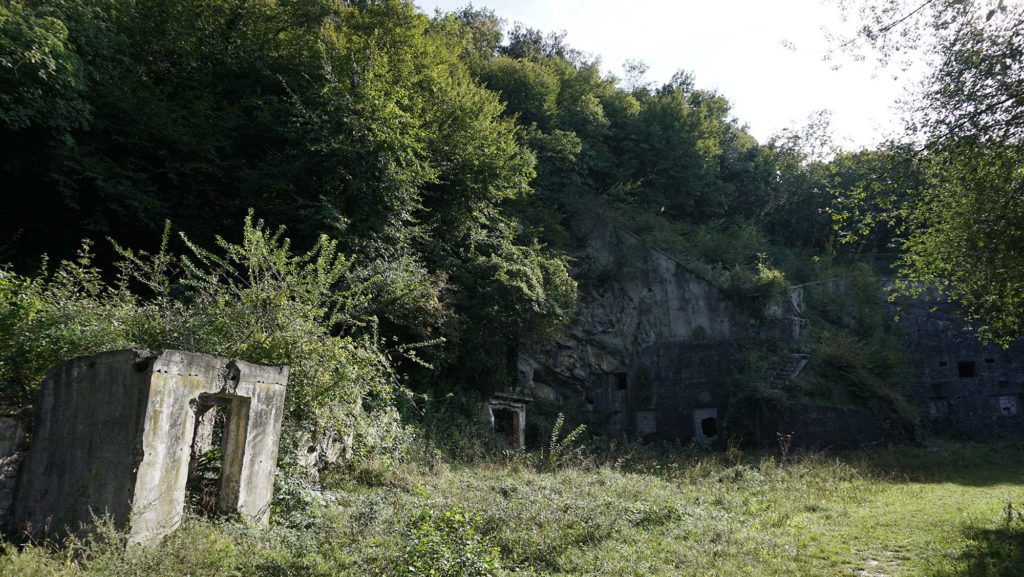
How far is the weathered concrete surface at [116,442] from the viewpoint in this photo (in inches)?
239

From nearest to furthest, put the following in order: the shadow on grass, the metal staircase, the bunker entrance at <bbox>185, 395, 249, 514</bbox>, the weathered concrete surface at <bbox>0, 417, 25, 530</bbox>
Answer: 1. the weathered concrete surface at <bbox>0, 417, 25, 530</bbox>
2. the shadow on grass
3. the bunker entrance at <bbox>185, 395, 249, 514</bbox>
4. the metal staircase

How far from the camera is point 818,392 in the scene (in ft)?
66.5

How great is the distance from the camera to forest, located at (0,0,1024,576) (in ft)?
24.7

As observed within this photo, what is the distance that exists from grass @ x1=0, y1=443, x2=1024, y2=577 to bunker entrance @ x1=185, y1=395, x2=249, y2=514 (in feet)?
1.54

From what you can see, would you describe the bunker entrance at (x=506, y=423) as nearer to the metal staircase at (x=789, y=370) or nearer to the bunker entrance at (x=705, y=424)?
the bunker entrance at (x=705, y=424)

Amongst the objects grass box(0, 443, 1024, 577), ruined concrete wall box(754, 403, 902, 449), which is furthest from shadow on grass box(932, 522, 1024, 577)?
ruined concrete wall box(754, 403, 902, 449)

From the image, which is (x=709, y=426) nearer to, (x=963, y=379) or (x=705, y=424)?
(x=705, y=424)

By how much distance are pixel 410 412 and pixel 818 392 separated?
13.7 metres

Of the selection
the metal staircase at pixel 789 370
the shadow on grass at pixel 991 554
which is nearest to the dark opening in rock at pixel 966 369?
the metal staircase at pixel 789 370

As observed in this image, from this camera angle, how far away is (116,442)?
20.2 feet

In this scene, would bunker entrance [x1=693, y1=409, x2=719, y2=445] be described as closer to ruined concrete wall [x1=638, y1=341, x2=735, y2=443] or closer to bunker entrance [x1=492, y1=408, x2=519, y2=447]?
ruined concrete wall [x1=638, y1=341, x2=735, y2=443]

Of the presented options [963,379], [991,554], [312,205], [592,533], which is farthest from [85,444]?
[963,379]

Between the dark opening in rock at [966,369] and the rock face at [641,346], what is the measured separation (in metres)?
8.28

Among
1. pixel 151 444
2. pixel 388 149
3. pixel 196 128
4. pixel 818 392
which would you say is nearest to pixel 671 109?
pixel 818 392
